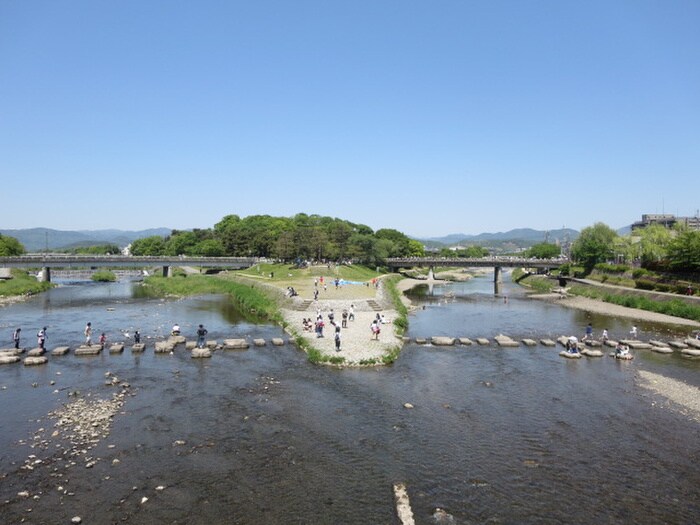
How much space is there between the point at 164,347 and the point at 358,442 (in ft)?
68.3

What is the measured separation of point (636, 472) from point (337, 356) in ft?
60.6

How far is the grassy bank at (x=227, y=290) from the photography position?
55750 millimetres

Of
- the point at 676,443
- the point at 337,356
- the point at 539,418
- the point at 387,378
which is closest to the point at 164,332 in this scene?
the point at 337,356

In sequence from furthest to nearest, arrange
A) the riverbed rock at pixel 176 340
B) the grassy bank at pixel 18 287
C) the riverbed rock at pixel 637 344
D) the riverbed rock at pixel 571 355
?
the grassy bank at pixel 18 287
the riverbed rock at pixel 637 344
the riverbed rock at pixel 176 340
the riverbed rock at pixel 571 355

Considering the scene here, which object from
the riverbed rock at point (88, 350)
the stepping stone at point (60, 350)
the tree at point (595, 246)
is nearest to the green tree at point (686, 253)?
the tree at point (595, 246)

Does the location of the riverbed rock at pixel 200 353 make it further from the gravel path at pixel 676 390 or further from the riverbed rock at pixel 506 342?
the gravel path at pixel 676 390

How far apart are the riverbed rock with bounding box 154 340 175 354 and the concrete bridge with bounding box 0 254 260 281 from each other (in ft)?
220

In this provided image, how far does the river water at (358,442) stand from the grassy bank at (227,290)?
65.1 ft

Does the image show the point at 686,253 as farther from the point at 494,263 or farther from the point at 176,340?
the point at 176,340

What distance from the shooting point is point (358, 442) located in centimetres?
2002

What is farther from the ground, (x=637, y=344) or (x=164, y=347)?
(x=164, y=347)

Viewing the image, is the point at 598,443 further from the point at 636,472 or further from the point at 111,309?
the point at 111,309

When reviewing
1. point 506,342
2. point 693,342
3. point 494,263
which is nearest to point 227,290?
point 506,342

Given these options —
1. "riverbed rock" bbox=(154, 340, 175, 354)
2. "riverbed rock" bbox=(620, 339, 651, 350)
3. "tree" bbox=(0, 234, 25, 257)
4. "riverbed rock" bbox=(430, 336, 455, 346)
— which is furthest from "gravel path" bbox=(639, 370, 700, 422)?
"tree" bbox=(0, 234, 25, 257)
